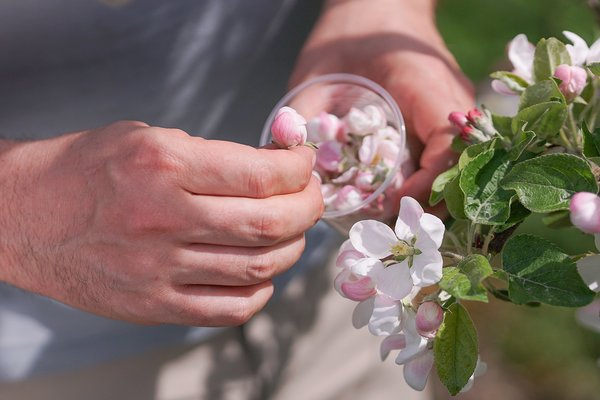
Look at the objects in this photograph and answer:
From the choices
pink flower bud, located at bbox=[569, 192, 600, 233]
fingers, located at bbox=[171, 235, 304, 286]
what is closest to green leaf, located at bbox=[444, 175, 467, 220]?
pink flower bud, located at bbox=[569, 192, 600, 233]

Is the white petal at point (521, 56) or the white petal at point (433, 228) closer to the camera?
the white petal at point (433, 228)

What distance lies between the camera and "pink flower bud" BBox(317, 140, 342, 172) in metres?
1.07

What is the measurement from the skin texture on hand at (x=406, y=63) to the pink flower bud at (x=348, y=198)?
0.06 m

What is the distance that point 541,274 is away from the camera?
A: 25.9 inches

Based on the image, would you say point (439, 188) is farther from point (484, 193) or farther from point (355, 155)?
point (355, 155)

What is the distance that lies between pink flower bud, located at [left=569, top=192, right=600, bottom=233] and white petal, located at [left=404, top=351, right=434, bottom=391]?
0.20 meters

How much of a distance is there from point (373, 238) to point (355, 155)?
356mm

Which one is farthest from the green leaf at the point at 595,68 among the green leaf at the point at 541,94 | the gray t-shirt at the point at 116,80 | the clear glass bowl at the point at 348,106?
the gray t-shirt at the point at 116,80

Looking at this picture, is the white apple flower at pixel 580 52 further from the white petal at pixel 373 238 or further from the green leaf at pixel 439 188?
the white petal at pixel 373 238

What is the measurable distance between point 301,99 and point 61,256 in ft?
1.34

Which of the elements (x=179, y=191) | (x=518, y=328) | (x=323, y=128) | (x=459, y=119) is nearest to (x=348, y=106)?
(x=323, y=128)

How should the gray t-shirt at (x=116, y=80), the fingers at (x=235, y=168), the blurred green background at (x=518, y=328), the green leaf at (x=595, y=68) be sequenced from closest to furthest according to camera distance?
the green leaf at (x=595, y=68) < the fingers at (x=235, y=168) < the gray t-shirt at (x=116, y=80) < the blurred green background at (x=518, y=328)

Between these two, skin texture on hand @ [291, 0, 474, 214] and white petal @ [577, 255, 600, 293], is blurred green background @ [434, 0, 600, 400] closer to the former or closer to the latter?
skin texture on hand @ [291, 0, 474, 214]

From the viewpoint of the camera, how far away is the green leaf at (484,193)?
696 millimetres
